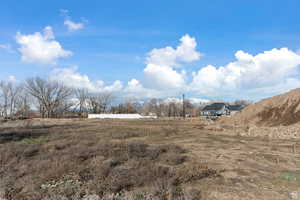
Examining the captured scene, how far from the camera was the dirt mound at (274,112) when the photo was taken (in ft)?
70.5

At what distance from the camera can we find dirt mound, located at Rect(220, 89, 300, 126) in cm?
2148

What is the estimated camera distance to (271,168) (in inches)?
290

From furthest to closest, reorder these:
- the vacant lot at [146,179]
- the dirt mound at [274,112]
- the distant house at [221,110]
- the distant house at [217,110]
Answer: the distant house at [221,110] < the distant house at [217,110] < the dirt mound at [274,112] < the vacant lot at [146,179]

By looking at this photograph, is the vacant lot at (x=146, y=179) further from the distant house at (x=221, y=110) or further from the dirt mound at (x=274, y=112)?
the distant house at (x=221, y=110)

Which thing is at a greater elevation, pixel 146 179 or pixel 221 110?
pixel 221 110

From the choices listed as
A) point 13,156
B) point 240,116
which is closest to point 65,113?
point 240,116

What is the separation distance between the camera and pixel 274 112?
24.0 m

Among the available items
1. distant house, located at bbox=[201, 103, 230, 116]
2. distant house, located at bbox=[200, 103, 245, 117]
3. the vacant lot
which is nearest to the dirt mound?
the vacant lot

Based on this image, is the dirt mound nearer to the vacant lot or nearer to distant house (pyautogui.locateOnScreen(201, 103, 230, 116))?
the vacant lot

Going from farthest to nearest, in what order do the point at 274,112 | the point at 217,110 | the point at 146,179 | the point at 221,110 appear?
the point at 217,110
the point at 221,110
the point at 274,112
the point at 146,179

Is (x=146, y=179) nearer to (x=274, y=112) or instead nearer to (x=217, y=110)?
(x=274, y=112)

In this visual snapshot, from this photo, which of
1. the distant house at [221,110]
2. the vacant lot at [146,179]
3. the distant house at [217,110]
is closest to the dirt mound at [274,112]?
the vacant lot at [146,179]

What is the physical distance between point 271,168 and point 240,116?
21.9 metres

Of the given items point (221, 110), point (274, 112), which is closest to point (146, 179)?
point (274, 112)
